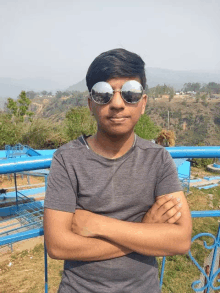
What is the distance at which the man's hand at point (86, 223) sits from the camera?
1.17 meters

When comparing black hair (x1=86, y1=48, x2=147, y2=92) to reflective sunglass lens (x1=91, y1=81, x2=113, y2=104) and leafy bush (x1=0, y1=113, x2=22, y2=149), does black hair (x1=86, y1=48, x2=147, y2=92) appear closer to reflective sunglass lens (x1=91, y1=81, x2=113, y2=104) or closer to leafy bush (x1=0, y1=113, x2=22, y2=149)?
reflective sunglass lens (x1=91, y1=81, x2=113, y2=104)

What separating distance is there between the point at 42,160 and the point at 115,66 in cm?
76

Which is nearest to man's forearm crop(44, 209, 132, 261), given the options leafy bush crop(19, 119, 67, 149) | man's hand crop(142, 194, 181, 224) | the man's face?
man's hand crop(142, 194, 181, 224)

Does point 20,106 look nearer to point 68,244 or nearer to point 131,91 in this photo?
point 131,91

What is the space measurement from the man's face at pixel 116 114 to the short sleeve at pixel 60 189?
303 millimetres

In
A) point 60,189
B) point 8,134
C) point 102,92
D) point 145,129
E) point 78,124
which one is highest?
point 102,92

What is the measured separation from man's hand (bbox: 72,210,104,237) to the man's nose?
0.57 metres

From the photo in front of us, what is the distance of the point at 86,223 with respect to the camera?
1.19 meters

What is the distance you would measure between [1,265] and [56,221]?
755 cm

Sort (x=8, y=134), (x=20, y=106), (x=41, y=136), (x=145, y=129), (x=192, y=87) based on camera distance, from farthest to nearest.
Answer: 1. (x=192, y=87)
2. (x=145, y=129)
3. (x=20, y=106)
4. (x=41, y=136)
5. (x=8, y=134)

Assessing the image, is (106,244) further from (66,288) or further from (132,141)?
(132,141)

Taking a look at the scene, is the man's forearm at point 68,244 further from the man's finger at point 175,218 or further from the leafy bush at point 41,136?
the leafy bush at point 41,136

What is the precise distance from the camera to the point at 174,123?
261 feet

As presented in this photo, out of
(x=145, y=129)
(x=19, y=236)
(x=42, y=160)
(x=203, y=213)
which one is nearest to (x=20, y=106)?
(x=145, y=129)
